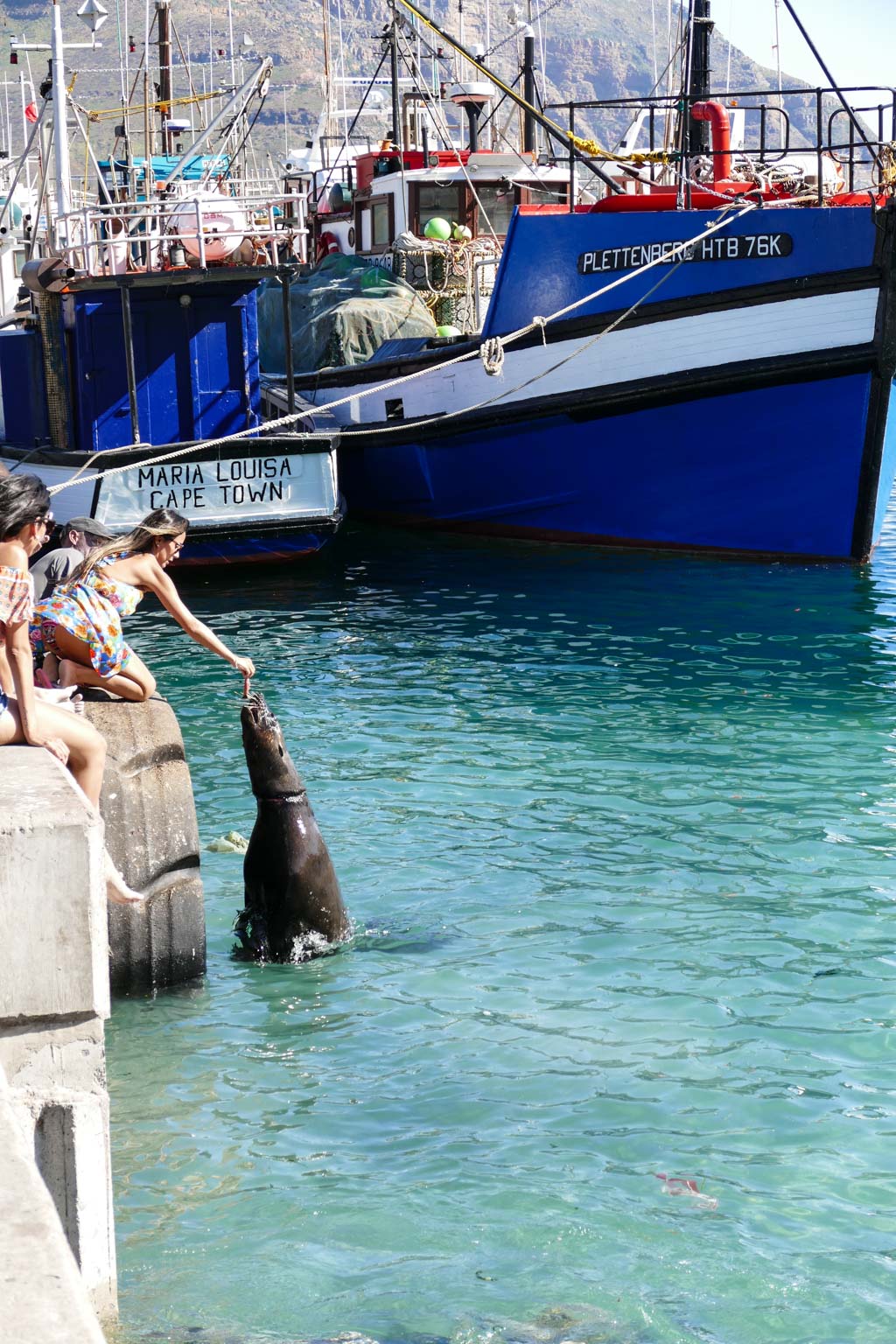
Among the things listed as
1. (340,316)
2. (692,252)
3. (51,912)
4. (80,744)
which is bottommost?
(80,744)

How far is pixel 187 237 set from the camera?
13.7 meters

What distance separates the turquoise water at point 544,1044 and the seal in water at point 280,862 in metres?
0.16

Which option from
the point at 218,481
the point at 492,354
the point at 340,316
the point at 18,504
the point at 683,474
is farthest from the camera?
the point at 340,316

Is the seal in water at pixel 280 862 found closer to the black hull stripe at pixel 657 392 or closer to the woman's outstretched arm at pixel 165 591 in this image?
the woman's outstretched arm at pixel 165 591

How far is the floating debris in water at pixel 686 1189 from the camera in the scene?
4.40 metres

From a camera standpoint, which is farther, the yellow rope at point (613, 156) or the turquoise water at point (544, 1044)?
the yellow rope at point (613, 156)

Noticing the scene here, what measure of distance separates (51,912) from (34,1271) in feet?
3.67

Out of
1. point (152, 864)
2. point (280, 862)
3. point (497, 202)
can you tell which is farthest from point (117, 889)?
point (497, 202)

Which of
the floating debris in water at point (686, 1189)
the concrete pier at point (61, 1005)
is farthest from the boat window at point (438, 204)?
the concrete pier at point (61, 1005)

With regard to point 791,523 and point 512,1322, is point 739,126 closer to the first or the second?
point 791,523

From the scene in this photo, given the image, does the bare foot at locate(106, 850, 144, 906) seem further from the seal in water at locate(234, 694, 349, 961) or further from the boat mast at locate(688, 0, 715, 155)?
the boat mast at locate(688, 0, 715, 155)

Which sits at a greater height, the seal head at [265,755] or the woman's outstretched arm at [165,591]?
the woman's outstretched arm at [165,591]

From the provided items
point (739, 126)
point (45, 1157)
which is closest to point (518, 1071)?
point (45, 1157)

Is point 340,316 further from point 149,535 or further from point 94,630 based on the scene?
point 94,630
